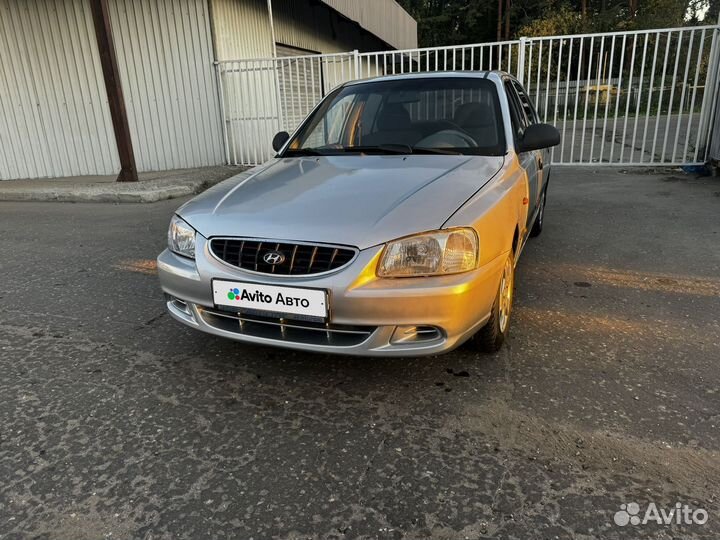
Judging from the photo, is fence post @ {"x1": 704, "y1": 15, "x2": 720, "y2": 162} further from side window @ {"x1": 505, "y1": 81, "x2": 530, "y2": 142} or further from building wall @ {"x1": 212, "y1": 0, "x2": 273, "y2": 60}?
building wall @ {"x1": 212, "y1": 0, "x2": 273, "y2": 60}

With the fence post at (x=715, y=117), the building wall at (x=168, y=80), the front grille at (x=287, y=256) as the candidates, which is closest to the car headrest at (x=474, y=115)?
the front grille at (x=287, y=256)

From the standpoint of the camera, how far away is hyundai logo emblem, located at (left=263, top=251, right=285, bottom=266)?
229 centimetres

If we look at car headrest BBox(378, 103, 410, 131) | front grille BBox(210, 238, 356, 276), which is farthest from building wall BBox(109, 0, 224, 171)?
front grille BBox(210, 238, 356, 276)

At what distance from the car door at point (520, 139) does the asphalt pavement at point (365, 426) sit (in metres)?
0.75

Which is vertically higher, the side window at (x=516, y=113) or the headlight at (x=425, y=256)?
the side window at (x=516, y=113)

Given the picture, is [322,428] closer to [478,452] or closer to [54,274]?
[478,452]

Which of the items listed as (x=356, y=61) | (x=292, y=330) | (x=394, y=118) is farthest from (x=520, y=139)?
(x=356, y=61)

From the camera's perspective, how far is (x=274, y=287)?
2281 mm

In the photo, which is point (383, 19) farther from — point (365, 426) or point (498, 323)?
point (365, 426)

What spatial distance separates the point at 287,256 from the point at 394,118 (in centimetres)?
181

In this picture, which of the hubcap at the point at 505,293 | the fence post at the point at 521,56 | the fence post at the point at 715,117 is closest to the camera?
the hubcap at the point at 505,293

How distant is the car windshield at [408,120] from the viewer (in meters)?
3.38

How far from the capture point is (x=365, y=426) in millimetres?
2248

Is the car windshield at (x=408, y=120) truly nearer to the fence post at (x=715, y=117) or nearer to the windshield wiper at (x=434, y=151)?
the windshield wiper at (x=434, y=151)
